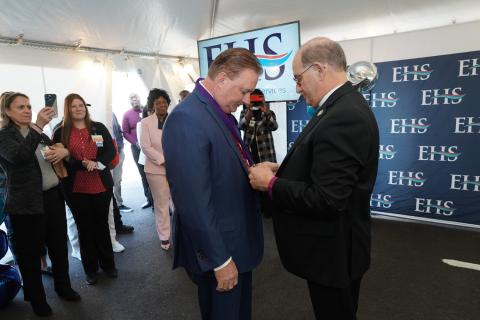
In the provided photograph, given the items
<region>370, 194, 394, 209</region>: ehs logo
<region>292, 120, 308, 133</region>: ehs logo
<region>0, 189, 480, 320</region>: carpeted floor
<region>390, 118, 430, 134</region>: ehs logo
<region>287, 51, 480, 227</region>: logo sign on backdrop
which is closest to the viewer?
<region>0, 189, 480, 320</region>: carpeted floor

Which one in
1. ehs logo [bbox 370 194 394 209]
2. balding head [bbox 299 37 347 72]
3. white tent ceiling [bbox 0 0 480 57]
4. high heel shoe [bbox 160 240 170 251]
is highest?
white tent ceiling [bbox 0 0 480 57]

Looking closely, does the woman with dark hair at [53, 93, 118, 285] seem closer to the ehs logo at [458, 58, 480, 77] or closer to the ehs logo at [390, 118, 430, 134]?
the ehs logo at [390, 118, 430, 134]

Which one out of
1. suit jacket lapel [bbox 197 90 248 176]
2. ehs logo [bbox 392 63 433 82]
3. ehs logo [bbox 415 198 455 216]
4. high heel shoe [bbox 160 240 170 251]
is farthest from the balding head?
ehs logo [bbox 415 198 455 216]

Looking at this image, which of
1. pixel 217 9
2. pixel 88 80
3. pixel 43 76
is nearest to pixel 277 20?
pixel 217 9

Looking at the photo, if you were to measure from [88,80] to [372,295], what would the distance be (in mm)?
3599

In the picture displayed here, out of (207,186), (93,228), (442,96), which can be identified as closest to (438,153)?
(442,96)

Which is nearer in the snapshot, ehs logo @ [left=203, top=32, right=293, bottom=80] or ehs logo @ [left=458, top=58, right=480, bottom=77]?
ehs logo @ [left=458, top=58, right=480, bottom=77]

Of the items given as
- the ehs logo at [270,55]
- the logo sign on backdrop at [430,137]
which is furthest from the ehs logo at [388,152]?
the ehs logo at [270,55]

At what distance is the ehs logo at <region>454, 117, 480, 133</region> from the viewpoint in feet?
10.3

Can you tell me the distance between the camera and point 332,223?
1.07 meters

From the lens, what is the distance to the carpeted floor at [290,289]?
2.08 m

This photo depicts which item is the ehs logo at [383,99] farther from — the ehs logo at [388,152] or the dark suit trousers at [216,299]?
the dark suit trousers at [216,299]

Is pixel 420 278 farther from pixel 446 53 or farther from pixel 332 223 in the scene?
Result: pixel 446 53

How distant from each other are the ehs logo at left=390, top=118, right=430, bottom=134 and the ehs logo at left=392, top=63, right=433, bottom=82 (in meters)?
0.46
